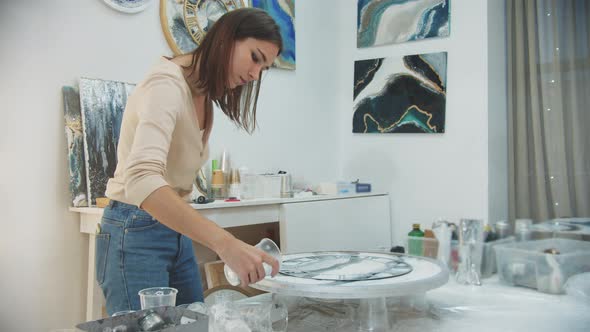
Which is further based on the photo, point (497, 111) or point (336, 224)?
point (497, 111)

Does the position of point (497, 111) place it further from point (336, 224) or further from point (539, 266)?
point (539, 266)

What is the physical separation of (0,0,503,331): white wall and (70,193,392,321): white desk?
0.44 ft

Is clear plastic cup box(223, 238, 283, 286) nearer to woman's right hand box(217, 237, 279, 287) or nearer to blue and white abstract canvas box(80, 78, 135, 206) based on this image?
woman's right hand box(217, 237, 279, 287)

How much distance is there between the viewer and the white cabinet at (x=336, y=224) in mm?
2547

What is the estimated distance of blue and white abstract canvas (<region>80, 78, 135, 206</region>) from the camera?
2.08 metres

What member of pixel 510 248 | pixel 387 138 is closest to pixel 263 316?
pixel 510 248

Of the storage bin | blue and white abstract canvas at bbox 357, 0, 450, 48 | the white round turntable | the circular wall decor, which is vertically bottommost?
the storage bin

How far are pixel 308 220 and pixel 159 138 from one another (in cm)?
168

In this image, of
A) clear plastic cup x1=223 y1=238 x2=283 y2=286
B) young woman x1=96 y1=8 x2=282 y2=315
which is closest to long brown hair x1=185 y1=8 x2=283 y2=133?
young woman x1=96 y1=8 x2=282 y2=315

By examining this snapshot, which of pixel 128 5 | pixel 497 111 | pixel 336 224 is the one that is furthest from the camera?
pixel 497 111

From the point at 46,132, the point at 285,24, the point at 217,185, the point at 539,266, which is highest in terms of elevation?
the point at 285,24

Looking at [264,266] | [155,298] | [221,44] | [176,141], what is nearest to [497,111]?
[221,44]

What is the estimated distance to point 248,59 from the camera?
1.33m

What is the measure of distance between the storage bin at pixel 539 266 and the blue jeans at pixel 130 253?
106cm
